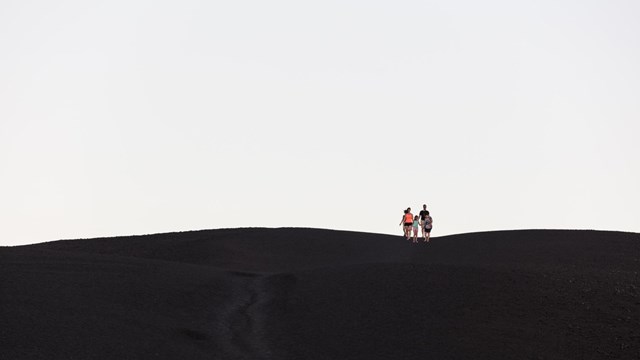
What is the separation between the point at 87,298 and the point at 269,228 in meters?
39.7

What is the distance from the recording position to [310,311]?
35.2 meters

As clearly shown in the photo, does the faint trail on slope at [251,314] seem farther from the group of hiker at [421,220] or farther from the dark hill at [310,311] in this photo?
the group of hiker at [421,220]

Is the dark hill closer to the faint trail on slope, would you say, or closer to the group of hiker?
the faint trail on slope

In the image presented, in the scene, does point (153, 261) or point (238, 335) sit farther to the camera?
point (153, 261)

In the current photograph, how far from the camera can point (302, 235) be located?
222 ft

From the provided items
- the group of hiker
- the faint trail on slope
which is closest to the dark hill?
the faint trail on slope

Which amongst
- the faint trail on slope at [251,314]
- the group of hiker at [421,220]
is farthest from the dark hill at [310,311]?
the group of hiker at [421,220]

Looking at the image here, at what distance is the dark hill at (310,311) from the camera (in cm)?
2911

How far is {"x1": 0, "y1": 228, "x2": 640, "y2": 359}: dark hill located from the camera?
2911cm

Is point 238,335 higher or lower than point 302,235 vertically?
lower

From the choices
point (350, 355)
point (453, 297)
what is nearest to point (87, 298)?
point (350, 355)

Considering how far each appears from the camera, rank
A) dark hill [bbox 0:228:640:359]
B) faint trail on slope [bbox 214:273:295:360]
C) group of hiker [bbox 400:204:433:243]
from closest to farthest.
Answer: dark hill [bbox 0:228:640:359] < faint trail on slope [bbox 214:273:295:360] < group of hiker [bbox 400:204:433:243]

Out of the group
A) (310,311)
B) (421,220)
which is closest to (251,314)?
(310,311)

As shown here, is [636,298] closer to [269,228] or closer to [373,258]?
[373,258]
